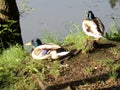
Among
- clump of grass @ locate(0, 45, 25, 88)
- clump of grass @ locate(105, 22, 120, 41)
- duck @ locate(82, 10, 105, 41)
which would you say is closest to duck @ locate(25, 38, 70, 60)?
clump of grass @ locate(0, 45, 25, 88)

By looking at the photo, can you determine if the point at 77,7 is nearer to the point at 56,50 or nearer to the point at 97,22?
the point at 97,22

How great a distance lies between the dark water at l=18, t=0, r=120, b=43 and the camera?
1152 cm

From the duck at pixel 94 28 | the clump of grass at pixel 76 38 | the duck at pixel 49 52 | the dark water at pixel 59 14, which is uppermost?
the duck at pixel 94 28

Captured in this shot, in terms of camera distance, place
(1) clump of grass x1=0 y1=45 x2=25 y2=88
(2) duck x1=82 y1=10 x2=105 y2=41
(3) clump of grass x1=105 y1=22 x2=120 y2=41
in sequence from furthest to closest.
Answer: (3) clump of grass x1=105 y1=22 x2=120 y2=41 < (2) duck x1=82 y1=10 x2=105 y2=41 < (1) clump of grass x1=0 y1=45 x2=25 y2=88

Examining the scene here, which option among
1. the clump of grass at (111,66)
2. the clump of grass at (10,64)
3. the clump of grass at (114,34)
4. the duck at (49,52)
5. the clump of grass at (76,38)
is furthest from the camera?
the clump of grass at (114,34)

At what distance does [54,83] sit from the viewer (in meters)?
6.30

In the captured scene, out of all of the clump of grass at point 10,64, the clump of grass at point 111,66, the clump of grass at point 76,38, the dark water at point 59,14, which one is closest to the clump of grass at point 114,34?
the clump of grass at point 76,38

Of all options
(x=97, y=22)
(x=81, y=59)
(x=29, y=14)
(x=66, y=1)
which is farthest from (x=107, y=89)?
(x=66, y=1)

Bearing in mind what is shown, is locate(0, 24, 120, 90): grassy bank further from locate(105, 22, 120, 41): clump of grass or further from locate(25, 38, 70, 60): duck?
locate(105, 22, 120, 41): clump of grass

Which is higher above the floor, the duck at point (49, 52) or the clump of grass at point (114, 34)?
the duck at point (49, 52)

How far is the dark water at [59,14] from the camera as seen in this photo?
11523 millimetres

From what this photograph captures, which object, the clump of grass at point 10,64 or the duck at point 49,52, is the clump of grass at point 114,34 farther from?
the clump of grass at point 10,64

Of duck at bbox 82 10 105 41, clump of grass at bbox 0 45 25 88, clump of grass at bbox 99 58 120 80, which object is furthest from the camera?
duck at bbox 82 10 105 41

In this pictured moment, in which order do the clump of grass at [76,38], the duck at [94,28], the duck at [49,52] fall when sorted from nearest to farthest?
the duck at [49,52] < the clump of grass at [76,38] < the duck at [94,28]
